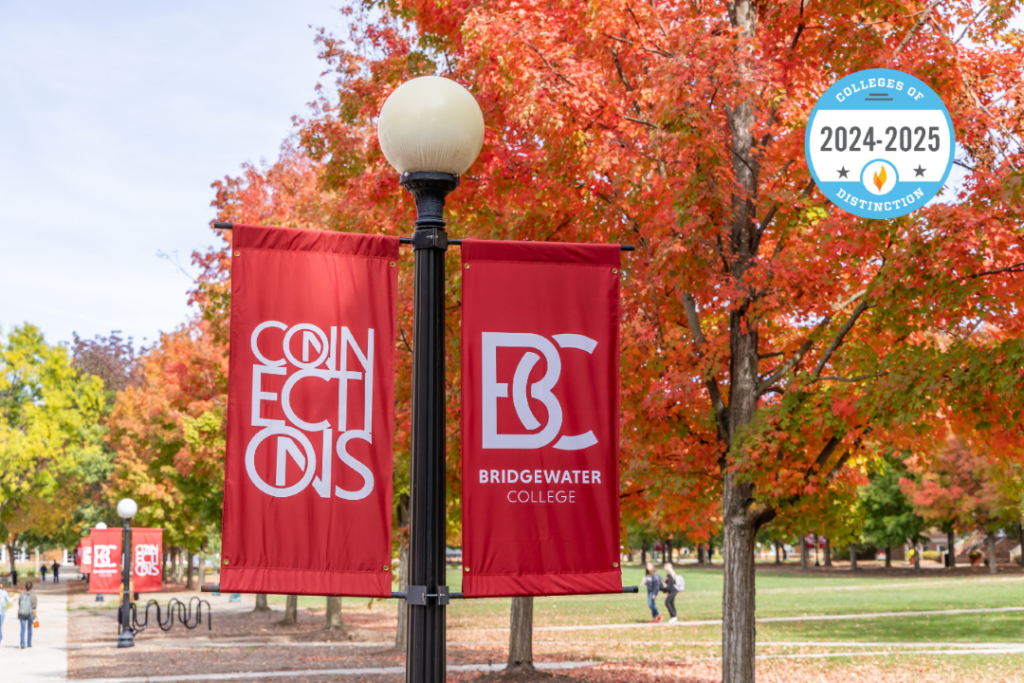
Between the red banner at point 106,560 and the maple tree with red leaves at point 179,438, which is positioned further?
the red banner at point 106,560

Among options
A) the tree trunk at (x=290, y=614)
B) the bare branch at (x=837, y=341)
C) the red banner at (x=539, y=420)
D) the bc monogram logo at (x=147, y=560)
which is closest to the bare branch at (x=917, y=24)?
the bare branch at (x=837, y=341)

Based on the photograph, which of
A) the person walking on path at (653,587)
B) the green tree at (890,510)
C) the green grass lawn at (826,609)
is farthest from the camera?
the green tree at (890,510)

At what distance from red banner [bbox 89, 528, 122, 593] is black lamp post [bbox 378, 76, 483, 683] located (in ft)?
79.8

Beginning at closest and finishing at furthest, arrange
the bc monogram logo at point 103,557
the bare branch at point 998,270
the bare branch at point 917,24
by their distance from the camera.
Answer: the bare branch at point 998,270, the bare branch at point 917,24, the bc monogram logo at point 103,557

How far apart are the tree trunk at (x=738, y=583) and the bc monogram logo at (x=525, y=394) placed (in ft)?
21.5

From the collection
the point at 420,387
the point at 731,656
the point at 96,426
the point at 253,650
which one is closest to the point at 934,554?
the point at 96,426

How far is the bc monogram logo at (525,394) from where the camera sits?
14.1 ft

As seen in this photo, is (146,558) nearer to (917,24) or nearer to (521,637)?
(521,637)

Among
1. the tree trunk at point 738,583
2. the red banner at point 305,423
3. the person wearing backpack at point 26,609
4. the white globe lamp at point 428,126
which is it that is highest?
the white globe lamp at point 428,126

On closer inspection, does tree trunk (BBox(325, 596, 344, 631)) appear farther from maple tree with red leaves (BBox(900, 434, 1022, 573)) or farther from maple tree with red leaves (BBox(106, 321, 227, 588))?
maple tree with red leaves (BBox(900, 434, 1022, 573))

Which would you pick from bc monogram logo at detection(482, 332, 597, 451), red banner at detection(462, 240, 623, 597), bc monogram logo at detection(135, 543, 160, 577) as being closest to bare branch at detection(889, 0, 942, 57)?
red banner at detection(462, 240, 623, 597)

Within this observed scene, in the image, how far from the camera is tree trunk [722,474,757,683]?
10492 millimetres

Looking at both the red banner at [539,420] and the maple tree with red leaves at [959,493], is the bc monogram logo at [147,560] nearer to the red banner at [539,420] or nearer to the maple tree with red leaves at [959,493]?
the red banner at [539,420]

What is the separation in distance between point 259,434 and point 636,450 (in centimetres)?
713
